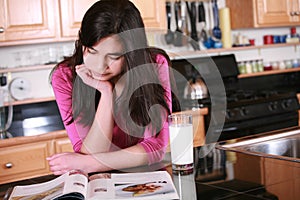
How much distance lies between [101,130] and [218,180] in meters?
0.51

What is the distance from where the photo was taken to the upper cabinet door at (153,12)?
343 centimetres

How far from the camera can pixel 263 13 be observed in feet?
13.2

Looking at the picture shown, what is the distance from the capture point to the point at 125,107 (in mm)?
1778

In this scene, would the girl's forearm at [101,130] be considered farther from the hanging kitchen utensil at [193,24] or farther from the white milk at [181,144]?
the hanging kitchen utensil at [193,24]

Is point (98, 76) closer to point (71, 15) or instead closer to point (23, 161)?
point (23, 161)

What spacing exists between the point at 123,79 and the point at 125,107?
0.11m

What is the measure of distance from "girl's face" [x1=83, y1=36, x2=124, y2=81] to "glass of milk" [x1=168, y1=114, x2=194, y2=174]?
0.30 m

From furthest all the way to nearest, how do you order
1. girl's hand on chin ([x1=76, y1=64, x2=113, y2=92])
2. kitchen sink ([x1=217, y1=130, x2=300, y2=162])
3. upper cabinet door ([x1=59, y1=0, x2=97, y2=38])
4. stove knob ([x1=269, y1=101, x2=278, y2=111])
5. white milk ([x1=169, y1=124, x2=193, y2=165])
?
stove knob ([x1=269, y1=101, x2=278, y2=111]), upper cabinet door ([x1=59, y1=0, x2=97, y2=38]), kitchen sink ([x1=217, y1=130, x2=300, y2=162]), girl's hand on chin ([x1=76, y1=64, x2=113, y2=92]), white milk ([x1=169, y1=124, x2=193, y2=165])

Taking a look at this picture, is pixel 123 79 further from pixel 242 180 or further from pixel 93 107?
pixel 242 180

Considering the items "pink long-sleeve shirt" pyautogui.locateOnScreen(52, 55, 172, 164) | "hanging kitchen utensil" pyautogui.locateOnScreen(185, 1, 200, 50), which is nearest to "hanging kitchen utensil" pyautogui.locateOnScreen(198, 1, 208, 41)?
"hanging kitchen utensil" pyautogui.locateOnScreen(185, 1, 200, 50)

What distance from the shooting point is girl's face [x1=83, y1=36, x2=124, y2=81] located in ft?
5.26

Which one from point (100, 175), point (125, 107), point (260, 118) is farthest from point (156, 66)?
point (260, 118)

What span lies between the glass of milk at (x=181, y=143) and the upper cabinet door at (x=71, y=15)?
6.15 ft

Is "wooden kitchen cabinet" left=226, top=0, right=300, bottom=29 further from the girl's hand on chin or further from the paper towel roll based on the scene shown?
the girl's hand on chin
